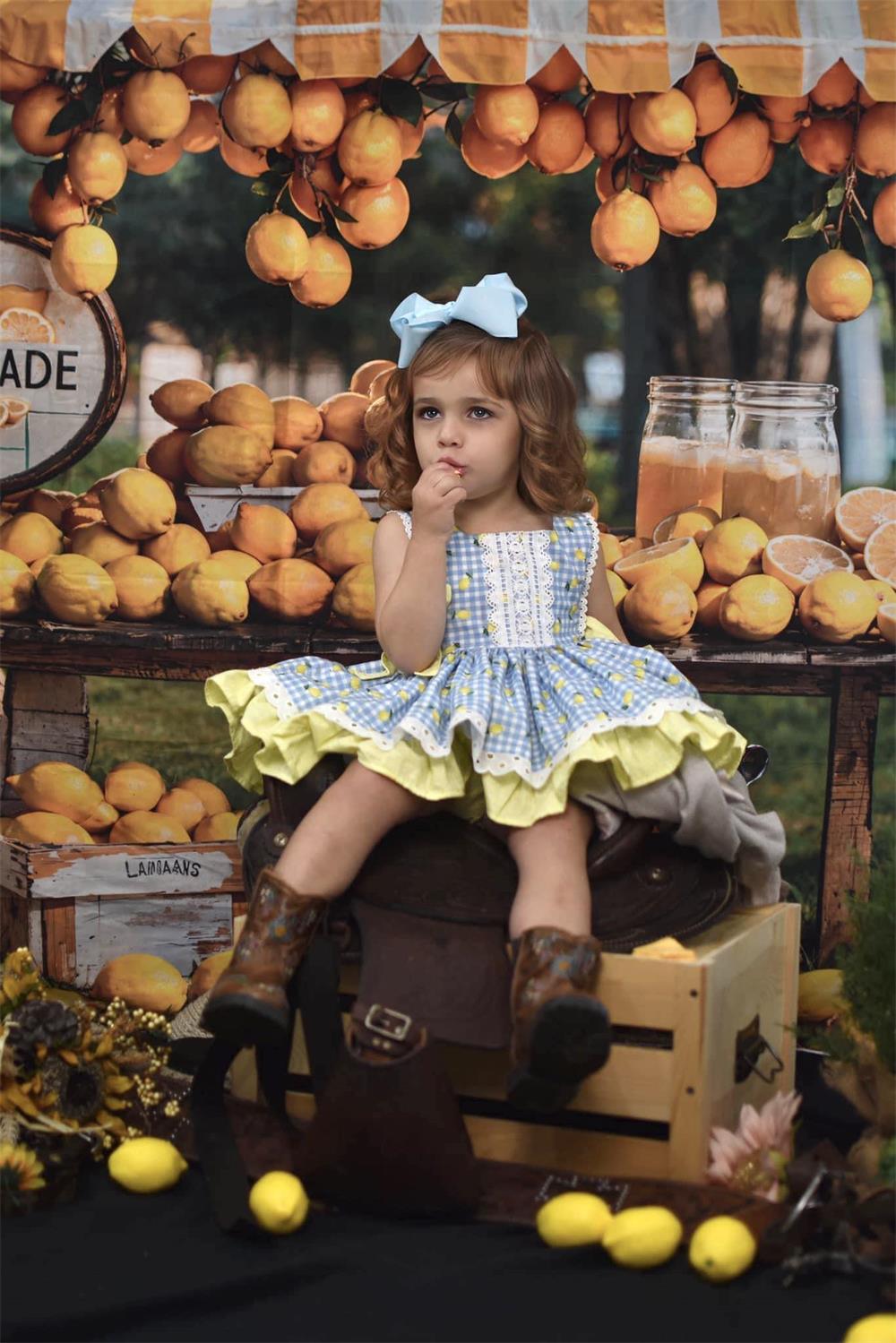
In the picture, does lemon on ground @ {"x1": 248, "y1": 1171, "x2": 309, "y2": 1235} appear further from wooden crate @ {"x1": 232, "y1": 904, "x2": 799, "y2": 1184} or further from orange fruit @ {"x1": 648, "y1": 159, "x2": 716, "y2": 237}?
orange fruit @ {"x1": 648, "y1": 159, "x2": 716, "y2": 237}

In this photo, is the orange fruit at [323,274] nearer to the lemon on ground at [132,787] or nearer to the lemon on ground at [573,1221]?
the lemon on ground at [132,787]

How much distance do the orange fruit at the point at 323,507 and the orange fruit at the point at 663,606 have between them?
0.64 meters

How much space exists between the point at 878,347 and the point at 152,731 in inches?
72.3

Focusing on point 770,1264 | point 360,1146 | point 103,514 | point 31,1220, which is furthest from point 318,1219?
point 103,514

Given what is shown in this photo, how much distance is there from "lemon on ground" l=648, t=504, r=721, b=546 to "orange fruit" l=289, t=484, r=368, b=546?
668mm

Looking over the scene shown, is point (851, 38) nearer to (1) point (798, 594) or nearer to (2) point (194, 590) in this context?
(1) point (798, 594)

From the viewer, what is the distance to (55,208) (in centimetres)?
322

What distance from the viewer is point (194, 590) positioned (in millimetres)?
3287

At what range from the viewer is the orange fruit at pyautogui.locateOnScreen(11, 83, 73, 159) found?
3.18 meters

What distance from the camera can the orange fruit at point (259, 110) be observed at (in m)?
3.15

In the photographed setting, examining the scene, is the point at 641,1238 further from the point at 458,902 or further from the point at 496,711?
the point at 496,711

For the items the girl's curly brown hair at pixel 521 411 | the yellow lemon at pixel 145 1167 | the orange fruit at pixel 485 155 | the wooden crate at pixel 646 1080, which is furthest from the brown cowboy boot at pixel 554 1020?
the orange fruit at pixel 485 155

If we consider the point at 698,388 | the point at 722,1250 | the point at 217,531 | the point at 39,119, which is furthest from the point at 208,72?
the point at 722,1250

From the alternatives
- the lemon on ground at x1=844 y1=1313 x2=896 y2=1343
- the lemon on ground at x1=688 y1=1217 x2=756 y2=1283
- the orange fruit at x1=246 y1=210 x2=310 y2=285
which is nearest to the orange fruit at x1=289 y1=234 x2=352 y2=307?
the orange fruit at x1=246 y1=210 x2=310 y2=285
